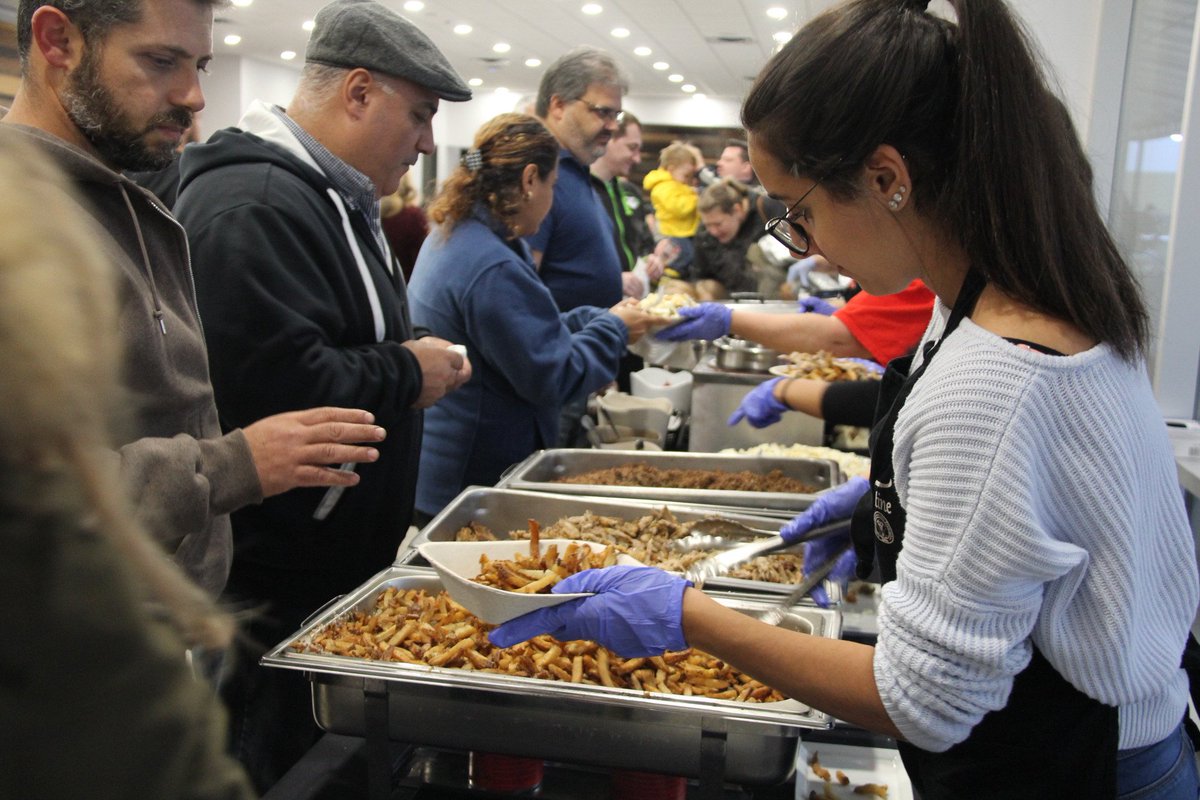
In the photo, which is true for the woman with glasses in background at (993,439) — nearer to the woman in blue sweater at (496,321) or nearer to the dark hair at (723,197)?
the woman in blue sweater at (496,321)

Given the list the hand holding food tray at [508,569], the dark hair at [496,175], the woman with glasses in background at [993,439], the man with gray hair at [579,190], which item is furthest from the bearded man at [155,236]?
the man with gray hair at [579,190]

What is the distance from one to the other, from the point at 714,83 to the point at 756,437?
14.4 metres

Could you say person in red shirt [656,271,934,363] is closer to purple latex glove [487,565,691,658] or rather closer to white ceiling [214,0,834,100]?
purple latex glove [487,565,691,658]

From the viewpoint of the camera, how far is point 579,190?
3.13 m

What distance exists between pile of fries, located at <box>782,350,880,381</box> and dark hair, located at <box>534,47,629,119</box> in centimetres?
113

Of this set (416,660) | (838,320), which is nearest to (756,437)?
(838,320)

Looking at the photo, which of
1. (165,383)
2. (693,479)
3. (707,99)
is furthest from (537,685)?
(707,99)

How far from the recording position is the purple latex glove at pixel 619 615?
1.16 m

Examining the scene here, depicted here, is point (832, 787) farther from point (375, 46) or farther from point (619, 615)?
point (375, 46)

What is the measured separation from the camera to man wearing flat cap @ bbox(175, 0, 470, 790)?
1.77 metres

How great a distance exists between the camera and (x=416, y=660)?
144 centimetres

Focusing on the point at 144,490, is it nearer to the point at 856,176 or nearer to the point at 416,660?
the point at 416,660

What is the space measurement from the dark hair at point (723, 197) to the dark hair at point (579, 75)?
3.31 metres

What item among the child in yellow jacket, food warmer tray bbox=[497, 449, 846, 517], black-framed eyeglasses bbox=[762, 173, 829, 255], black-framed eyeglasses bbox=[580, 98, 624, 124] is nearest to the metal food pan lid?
black-framed eyeglasses bbox=[762, 173, 829, 255]
